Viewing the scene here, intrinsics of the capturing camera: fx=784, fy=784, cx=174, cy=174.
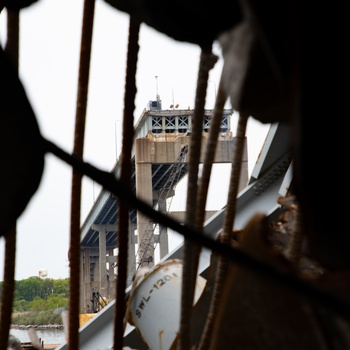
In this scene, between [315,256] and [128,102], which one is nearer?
[315,256]

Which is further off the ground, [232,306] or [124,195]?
[124,195]

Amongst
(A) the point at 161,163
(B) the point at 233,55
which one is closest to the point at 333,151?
(B) the point at 233,55

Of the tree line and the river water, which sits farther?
the tree line

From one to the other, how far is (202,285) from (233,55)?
2.87m

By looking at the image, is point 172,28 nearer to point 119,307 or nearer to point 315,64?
point 315,64

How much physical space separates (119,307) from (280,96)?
2.95 feet

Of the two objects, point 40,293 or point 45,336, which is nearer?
point 45,336

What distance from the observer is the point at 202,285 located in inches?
152

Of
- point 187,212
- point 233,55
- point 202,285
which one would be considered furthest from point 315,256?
point 202,285

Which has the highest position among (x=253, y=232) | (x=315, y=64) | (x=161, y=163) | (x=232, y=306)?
(x=315, y=64)

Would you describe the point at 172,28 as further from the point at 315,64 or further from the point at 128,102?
the point at 128,102

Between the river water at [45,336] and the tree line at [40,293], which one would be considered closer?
the river water at [45,336]

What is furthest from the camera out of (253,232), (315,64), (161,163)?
(161,163)

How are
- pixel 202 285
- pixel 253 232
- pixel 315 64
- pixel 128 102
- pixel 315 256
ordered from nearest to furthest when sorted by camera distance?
pixel 315 64
pixel 315 256
pixel 253 232
pixel 128 102
pixel 202 285
